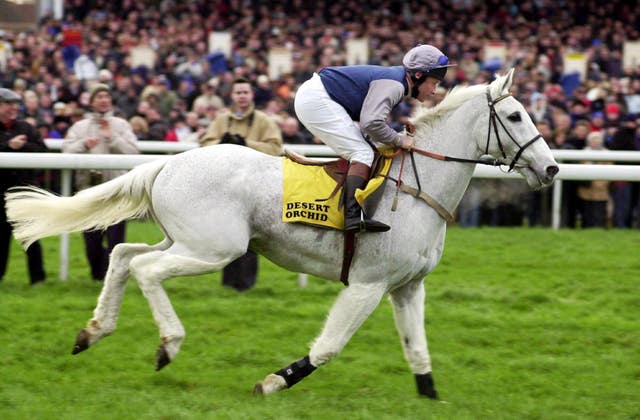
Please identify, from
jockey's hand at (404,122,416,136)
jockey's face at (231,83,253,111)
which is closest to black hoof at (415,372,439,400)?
jockey's hand at (404,122,416,136)

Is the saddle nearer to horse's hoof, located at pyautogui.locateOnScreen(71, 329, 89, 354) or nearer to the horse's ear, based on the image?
the horse's ear

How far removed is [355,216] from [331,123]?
57 centimetres

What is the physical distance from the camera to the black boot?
5531 millimetres

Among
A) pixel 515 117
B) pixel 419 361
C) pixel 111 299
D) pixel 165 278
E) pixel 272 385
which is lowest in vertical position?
pixel 272 385

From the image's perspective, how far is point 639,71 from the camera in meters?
18.0

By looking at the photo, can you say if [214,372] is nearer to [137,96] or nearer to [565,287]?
[565,287]

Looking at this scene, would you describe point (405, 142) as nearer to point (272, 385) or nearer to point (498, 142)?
point (498, 142)

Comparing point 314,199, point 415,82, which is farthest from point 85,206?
point 415,82

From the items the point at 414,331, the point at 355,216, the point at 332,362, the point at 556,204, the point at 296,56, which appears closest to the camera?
the point at 355,216

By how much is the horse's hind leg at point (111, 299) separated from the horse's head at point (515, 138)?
6.52 feet

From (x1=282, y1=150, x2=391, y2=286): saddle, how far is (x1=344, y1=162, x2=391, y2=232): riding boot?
5 centimetres

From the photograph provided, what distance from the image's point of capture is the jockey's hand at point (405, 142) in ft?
18.7

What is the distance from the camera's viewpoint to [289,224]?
5.72 m

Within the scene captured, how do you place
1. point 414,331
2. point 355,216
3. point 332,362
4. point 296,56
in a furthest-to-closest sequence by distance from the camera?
point 296,56 → point 332,362 → point 414,331 → point 355,216
